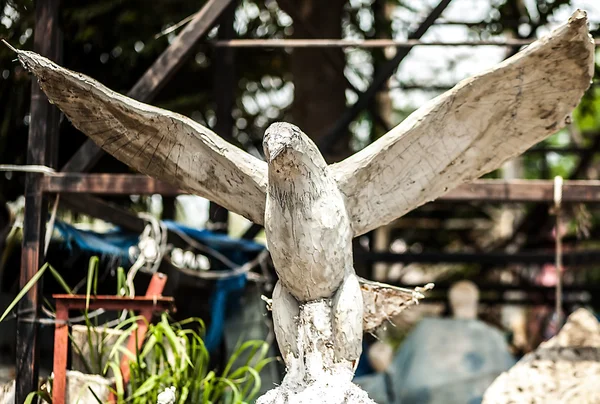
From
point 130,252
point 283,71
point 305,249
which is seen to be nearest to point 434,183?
point 305,249

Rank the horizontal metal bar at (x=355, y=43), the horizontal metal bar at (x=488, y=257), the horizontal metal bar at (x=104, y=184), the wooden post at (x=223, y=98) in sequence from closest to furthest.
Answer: the horizontal metal bar at (x=104, y=184) < the horizontal metal bar at (x=355, y=43) < the wooden post at (x=223, y=98) < the horizontal metal bar at (x=488, y=257)

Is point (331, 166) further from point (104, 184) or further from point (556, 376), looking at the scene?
point (556, 376)

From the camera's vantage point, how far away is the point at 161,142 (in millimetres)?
3248

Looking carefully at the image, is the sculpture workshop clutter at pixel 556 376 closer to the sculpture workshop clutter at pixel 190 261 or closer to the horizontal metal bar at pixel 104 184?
the horizontal metal bar at pixel 104 184

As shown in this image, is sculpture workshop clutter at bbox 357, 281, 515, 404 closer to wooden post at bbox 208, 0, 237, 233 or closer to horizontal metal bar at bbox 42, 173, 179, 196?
wooden post at bbox 208, 0, 237, 233

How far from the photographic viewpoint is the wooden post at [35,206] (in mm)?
3941

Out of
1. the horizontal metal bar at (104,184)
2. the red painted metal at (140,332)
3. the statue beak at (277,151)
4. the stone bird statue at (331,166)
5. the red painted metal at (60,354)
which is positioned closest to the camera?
the statue beak at (277,151)

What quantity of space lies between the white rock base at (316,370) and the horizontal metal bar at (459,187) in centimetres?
133

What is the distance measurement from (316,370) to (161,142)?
1.04 metres

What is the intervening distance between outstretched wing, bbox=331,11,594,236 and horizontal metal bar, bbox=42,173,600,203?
3.17 feet

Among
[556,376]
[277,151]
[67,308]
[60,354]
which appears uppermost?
[277,151]

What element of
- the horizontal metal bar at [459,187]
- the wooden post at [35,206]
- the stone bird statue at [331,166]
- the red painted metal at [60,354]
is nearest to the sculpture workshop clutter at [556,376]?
the horizontal metal bar at [459,187]

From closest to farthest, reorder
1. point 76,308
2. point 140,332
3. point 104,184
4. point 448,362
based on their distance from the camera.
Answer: point 76,308, point 140,332, point 104,184, point 448,362

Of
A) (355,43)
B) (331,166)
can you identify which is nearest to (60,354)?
(331,166)
